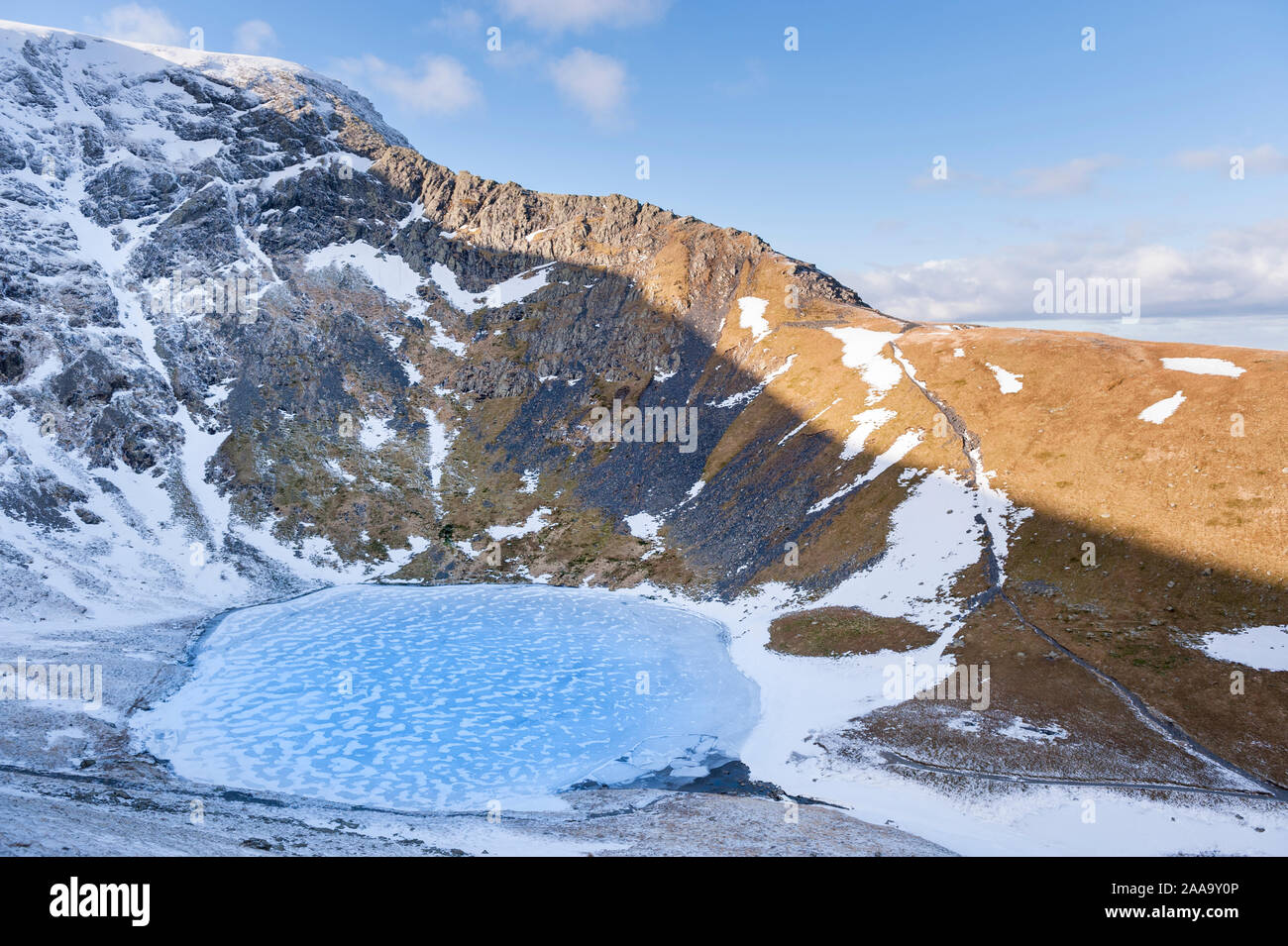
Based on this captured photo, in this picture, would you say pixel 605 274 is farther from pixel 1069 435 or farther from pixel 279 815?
pixel 279 815

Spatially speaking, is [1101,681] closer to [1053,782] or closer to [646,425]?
[1053,782]

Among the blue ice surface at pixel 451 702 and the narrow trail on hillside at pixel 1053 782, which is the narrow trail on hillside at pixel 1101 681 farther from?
the blue ice surface at pixel 451 702

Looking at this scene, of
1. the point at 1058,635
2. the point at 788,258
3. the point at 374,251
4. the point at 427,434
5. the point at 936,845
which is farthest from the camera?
the point at 374,251

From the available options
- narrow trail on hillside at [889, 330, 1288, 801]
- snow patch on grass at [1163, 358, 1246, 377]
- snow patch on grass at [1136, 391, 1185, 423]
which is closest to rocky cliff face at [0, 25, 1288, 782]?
narrow trail on hillside at [889, 330, 1288, 801]

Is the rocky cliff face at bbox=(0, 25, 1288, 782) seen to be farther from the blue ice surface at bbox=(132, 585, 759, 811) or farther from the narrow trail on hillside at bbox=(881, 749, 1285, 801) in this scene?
the blue ice surface at bbox=(132, 585, 759, 811)

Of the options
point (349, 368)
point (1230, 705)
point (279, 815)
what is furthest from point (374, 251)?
point (1230, 705)
